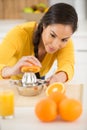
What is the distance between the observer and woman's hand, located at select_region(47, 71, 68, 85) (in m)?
1.96

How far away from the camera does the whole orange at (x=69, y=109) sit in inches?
54.9

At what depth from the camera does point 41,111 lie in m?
1.40

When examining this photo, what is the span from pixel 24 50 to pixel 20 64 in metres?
0.52

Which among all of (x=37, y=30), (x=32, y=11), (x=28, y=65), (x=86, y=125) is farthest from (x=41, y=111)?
(x=32, y=11)

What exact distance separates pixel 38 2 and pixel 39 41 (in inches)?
56.8

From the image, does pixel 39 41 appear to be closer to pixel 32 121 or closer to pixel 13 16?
pixel 32 121

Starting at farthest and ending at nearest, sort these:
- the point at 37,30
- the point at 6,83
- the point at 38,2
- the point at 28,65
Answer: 1. the point at 38,2
2. the point at 37,30
3. the point at 6,83
4. the point at 28,65

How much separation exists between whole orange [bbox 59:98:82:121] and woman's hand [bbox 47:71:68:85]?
52cm

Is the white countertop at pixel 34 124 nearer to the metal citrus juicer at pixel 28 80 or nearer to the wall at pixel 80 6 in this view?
the metal citrus juicer at pixel 28 80

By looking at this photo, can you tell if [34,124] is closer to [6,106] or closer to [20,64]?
[6,106]

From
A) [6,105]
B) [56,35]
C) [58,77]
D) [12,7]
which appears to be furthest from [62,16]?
[12,7]

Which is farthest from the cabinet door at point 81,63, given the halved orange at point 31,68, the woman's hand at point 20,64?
the halved orange at point 31,68

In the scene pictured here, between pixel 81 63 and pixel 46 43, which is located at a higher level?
pixel 46 43

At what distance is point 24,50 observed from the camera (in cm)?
236
